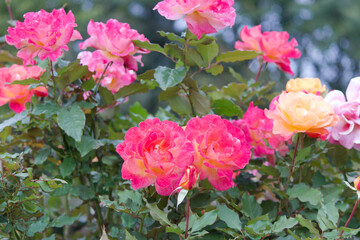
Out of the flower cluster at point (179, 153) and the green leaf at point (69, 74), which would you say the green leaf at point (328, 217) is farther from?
the green leaf at point (69, 74)

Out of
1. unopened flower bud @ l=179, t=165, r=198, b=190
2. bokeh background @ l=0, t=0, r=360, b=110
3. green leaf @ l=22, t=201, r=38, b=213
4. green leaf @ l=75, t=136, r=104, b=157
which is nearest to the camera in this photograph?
unopened flower bud @ l=179, t=165, r=198, b=190

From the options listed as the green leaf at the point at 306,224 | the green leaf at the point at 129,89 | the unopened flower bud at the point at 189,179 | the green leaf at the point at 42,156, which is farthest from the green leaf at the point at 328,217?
the green leaf at the point at 42,156

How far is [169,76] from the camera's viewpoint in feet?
2.44

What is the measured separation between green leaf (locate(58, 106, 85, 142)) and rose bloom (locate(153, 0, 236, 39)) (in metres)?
0.24

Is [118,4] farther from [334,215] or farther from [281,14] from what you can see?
[334,215]

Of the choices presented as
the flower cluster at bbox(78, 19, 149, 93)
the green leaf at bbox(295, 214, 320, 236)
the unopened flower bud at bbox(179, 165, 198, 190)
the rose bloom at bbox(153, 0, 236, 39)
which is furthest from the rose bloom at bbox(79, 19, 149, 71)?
the green leaf at bbox(295, 214, 320, 236)

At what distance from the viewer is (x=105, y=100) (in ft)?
2.71

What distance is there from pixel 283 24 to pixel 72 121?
997 centimetres

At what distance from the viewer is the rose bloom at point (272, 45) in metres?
0.98

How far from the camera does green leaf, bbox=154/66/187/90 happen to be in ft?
2.38

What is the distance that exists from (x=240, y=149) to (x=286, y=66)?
49cm

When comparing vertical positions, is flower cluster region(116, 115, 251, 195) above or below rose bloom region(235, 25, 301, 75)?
above

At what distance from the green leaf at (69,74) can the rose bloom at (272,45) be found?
17.1 inches

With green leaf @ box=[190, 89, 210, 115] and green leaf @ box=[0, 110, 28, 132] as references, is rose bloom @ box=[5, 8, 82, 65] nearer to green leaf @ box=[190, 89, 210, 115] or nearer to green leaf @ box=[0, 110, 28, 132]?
green leaf @ box=[0, 110, 28, 132]
